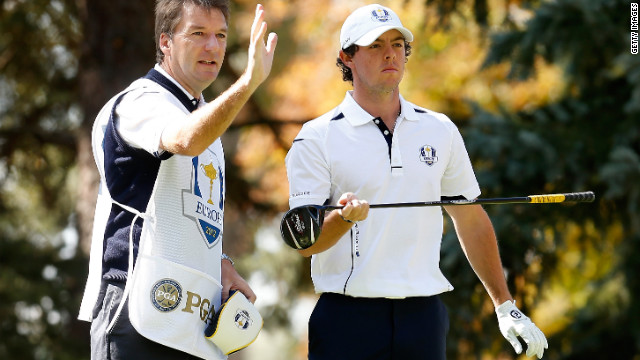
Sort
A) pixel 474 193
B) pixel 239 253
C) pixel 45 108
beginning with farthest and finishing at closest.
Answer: pixel 239 253, pixel 45 108, pixel 474 193

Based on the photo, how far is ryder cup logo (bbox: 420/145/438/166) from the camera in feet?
13.2

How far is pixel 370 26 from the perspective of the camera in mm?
4055

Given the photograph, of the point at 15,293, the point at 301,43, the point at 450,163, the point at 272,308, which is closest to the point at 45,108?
the point at 15,293

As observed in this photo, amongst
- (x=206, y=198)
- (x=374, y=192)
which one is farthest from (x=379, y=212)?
(x=206, y=198)

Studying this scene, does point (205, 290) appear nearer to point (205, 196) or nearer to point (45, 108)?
point (205, 196)

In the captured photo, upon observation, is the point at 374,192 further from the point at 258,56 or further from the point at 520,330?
the point at 258,56

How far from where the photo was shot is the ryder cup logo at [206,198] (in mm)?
3230

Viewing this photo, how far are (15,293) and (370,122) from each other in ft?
20.0

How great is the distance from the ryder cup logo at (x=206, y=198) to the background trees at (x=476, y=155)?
3854 mm

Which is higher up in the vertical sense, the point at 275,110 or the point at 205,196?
the point at 275,110

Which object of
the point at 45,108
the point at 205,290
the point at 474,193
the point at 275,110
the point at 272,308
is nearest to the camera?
the point at 205,290

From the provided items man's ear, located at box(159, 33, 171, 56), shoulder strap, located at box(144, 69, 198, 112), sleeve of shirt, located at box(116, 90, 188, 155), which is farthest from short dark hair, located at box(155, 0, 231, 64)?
sleeve of shirt, located at box(116, 90, 188, 155)

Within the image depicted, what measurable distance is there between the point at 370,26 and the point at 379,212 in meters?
0.82

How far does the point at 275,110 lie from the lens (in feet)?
54.7
